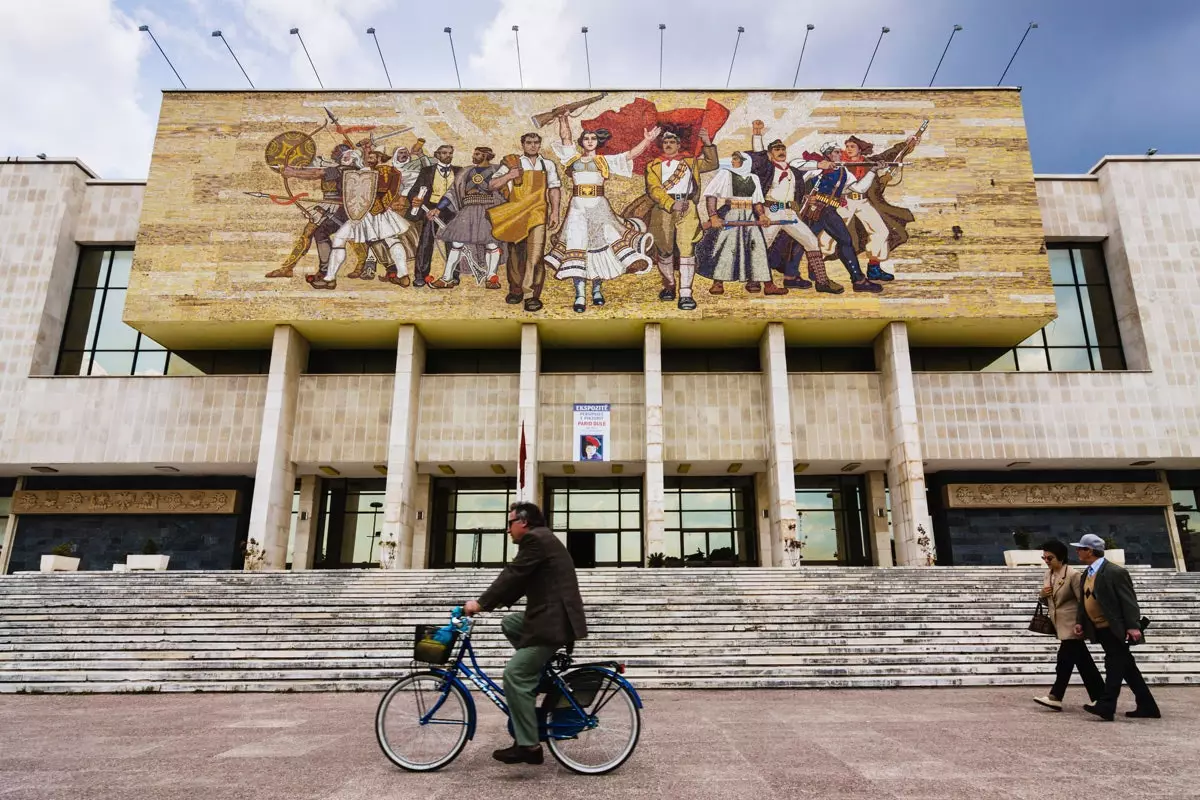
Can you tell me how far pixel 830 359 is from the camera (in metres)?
27.8

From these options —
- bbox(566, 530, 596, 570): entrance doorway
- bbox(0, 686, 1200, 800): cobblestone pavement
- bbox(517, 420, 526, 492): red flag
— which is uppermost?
bbox(517, 420, 526, 492): red flag

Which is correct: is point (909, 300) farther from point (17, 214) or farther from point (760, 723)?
point (17, 214)

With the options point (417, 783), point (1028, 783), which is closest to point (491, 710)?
point (417, 783)

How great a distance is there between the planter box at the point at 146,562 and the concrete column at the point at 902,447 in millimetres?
22676

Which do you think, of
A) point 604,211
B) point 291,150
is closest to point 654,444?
point 604,211

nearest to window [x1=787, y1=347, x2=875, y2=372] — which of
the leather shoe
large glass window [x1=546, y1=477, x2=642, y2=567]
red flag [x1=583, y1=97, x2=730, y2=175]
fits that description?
large glass window [x1=546, y1=477, x2=642, y2=567]

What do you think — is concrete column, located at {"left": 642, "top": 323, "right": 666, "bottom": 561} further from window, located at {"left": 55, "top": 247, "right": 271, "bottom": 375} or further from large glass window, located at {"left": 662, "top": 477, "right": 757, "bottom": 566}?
→ window, located at {"left": 55, "top": 247, "right": 271, "bottom": 375}

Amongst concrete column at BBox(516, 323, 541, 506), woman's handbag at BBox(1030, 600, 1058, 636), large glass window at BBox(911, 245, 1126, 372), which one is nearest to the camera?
woman's handbag at BBox(1030, 600, 1058, 636)

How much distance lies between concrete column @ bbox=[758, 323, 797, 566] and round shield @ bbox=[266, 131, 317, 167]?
1640 cm

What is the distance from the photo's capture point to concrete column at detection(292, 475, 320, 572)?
27.1 metres

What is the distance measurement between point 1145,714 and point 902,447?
58.0 ft

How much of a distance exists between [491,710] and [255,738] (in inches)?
89.7

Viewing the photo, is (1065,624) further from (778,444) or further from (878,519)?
(878,519)

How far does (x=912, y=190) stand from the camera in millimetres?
25750
